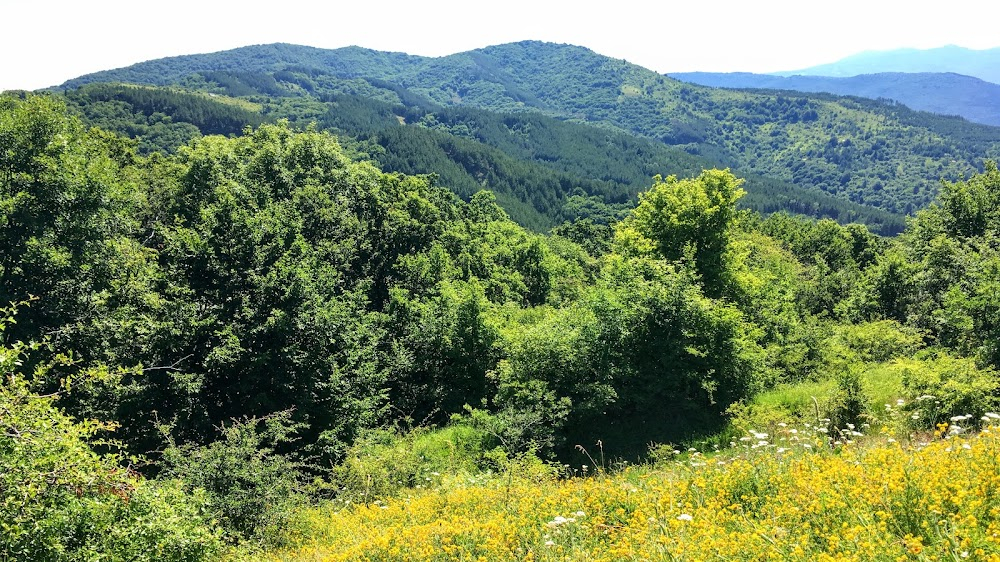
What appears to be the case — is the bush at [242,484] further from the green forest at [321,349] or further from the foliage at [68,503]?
the foliage at [68,503]

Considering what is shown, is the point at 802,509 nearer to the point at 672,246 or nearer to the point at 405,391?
the point at 672,246

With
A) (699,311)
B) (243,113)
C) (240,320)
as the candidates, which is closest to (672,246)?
(699,311)

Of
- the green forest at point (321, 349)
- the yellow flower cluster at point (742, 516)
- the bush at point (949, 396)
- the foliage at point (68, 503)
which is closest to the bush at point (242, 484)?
the green forest at point (321, 349)

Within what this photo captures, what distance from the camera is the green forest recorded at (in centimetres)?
823

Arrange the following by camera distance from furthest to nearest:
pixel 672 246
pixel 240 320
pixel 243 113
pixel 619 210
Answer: pixel 243 113 → pixel 619 210 → pixel 672 246 → pixel 240 320

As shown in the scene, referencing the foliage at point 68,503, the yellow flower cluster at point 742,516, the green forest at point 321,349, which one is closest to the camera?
the yellow flower cluster at point 742,516

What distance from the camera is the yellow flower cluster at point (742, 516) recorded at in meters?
4.32

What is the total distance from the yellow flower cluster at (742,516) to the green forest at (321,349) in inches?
69.0

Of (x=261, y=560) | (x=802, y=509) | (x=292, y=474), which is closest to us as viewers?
(x=802, y=509)

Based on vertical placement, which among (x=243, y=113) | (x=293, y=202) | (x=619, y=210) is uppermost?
(x=243, y=113)

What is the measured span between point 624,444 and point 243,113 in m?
193

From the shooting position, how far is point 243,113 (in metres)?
175

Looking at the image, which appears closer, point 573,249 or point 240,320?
point 240,320

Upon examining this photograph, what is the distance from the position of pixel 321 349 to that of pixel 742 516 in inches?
577
